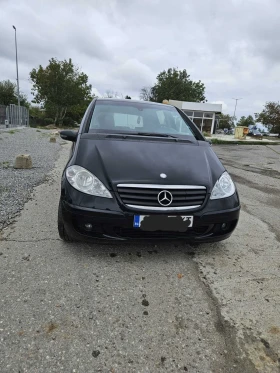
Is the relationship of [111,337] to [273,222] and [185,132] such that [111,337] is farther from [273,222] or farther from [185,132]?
[273,222]

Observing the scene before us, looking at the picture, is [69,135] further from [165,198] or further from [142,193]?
[165,198]

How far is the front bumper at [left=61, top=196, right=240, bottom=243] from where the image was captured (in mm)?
2221

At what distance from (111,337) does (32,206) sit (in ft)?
8.23

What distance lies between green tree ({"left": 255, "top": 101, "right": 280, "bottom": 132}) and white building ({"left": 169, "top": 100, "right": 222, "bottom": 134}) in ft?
40.9

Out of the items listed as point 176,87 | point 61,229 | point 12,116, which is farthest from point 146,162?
point 176,87

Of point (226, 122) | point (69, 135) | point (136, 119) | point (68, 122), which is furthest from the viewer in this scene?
point (226, 122)

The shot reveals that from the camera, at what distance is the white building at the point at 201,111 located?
34750 mm

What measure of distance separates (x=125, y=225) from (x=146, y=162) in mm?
622

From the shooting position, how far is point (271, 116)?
142ft

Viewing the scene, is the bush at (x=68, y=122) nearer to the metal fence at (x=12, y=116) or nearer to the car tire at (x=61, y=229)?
the metal fence at (x=12, y=116)

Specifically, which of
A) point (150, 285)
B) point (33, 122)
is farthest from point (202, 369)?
point (33, 122)

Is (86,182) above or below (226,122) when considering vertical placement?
below

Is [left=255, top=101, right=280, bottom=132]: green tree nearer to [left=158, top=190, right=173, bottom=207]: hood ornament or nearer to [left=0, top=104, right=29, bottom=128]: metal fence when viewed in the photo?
[left=0, top=104, right=29, bottom=128]: metal fence

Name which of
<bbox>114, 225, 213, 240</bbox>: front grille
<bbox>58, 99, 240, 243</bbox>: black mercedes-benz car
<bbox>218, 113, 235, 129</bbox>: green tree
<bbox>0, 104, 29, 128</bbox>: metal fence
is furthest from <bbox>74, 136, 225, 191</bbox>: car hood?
<bbox>218, 113, 235, 129</bbox>: green tree
